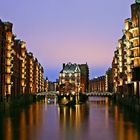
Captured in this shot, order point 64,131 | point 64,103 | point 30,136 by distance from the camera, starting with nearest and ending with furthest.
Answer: point 30,136, point 64,131, point 64,103

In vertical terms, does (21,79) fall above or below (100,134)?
above

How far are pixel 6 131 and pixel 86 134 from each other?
13538 millimetres

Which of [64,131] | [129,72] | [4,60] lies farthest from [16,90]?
[64,131]

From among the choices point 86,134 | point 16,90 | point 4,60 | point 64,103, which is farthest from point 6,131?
point 64,103

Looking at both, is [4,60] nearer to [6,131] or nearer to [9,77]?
[9,77]

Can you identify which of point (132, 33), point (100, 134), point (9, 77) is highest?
point (132, 33)

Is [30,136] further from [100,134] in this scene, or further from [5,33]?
[5,33]

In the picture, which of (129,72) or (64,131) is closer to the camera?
(64,131)

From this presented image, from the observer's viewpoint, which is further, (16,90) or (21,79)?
(21,79)

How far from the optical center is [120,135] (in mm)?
60219

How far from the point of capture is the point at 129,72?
13638 cm

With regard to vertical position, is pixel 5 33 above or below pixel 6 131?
above

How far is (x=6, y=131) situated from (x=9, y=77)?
75268 mm

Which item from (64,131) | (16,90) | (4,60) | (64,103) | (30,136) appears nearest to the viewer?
(30,136)
